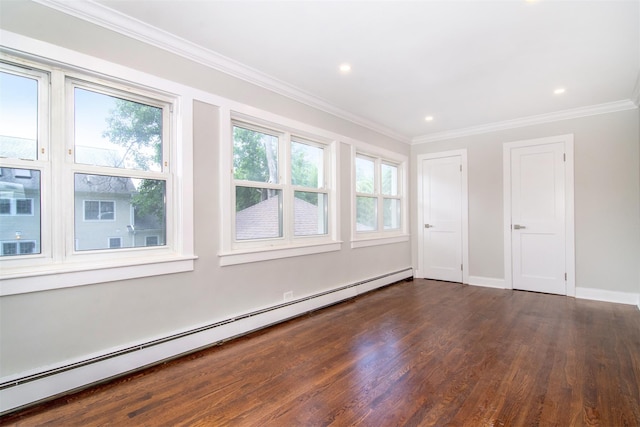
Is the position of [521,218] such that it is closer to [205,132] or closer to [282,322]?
[282,322]

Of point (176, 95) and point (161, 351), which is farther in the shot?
point (176, 95)

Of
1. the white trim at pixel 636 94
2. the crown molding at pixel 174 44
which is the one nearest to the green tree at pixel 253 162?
the crown molding at pixel 174 44

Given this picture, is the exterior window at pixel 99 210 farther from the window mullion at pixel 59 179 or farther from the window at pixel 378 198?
the window at pixel 378 198

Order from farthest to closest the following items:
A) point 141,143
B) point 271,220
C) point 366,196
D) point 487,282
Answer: point 487,282 < point 366,196 < point 271,220 < point 141,143

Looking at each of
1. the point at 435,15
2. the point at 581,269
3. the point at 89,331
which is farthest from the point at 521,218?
the point at 89,331

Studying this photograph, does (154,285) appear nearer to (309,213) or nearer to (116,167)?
(116,167)

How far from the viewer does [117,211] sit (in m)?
2.35

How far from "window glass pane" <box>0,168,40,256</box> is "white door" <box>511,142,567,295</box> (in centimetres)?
559

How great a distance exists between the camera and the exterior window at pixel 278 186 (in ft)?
10.4

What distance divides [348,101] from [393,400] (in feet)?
10.8

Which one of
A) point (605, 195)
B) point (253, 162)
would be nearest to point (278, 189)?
point (253, 162)

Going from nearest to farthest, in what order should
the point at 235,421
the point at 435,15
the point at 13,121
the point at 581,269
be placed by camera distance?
the point at 235,421, the point at 13,121, the point at 435,15, the point at 581,269

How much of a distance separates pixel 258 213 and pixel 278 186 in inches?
15.5

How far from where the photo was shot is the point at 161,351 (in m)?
2.43
